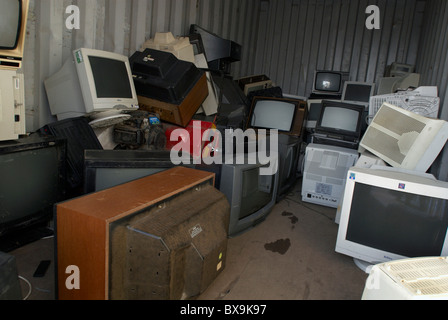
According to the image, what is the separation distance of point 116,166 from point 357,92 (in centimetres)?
403

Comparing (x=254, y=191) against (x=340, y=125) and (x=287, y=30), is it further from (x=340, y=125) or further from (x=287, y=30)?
(x=287, y=30)

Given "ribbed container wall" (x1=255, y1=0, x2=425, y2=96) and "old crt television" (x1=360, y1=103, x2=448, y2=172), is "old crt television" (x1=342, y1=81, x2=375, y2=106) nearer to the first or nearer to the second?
"ribbed container wall" (x1=255, y1=0, x2=425, y2=96)

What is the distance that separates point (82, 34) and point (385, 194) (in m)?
2.55

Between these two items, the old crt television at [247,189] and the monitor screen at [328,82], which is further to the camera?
the monitor screen at [328,82]

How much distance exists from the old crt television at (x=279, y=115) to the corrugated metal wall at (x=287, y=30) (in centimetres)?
128

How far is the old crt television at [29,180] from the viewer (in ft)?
5.96

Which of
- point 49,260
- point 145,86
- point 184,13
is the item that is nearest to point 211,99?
point 145,86

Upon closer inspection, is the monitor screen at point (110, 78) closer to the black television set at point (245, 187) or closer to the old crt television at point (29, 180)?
the old crt television at point (29, 180)

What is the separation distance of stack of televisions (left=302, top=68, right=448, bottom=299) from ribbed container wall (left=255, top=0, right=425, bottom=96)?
311 cm

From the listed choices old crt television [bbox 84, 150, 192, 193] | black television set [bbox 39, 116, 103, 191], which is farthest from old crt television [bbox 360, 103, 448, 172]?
black television set [bbox 39, 116, 103, 191]

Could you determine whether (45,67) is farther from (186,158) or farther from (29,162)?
(186,158)

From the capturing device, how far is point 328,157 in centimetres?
292

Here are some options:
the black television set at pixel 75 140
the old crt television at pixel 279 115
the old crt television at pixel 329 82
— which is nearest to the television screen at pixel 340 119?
the old crt television at pixel 279 115

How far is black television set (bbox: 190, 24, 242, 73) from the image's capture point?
3930 mm
